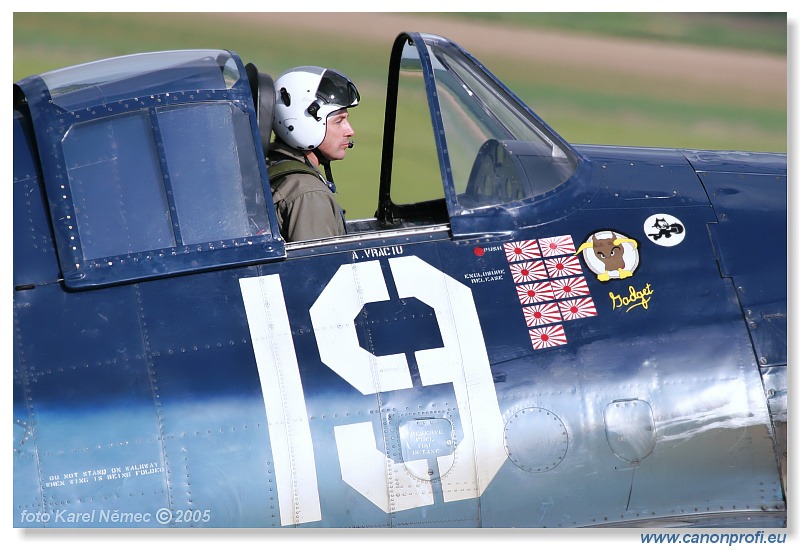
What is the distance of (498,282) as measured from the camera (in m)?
4.32

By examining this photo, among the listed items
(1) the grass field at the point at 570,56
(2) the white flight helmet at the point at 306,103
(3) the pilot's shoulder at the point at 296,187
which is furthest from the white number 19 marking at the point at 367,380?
(1) the grass field at the point at 570,56

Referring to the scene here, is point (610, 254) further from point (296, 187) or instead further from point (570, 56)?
point (570, 56)

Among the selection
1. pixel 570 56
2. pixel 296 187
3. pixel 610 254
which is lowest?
pixel 610 254

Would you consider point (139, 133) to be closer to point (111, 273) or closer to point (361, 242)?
point (111, 273)

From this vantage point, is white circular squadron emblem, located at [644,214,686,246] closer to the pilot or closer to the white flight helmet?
the pilot

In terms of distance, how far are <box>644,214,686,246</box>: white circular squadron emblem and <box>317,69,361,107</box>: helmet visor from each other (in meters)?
1.66

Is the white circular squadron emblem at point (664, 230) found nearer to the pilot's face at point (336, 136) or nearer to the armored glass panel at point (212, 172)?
the pilot's face at point (336, 136)

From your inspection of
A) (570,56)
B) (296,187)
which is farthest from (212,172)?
→ (570,56)

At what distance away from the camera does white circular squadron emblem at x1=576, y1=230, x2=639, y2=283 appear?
440 cm

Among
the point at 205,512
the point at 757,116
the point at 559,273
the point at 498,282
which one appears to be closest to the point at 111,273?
the point at 205,512

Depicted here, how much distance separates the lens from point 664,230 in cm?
456

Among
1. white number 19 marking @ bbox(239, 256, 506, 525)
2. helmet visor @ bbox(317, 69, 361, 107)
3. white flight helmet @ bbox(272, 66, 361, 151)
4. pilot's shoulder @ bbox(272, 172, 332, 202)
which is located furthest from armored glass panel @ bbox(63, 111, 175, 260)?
helmet visor @ bbox(317, 69, 361, 107)

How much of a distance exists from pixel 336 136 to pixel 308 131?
171 millimetres

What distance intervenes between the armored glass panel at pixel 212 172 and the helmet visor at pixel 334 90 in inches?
30.9
